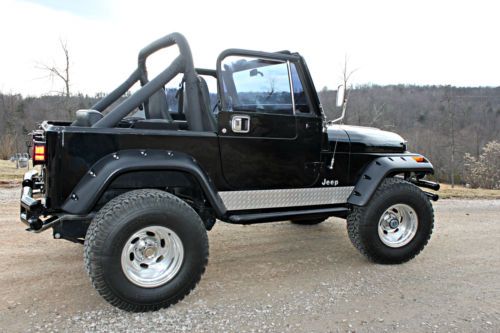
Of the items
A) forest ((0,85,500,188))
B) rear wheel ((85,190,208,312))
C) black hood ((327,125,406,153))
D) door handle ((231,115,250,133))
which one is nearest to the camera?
rear wheel ((85,190,208,312))

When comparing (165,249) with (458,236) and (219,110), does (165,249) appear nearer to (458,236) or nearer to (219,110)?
(219,110)

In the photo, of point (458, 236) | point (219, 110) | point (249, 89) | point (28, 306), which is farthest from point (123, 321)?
point (458, 236)

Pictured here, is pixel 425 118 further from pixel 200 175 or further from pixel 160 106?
pixel 200 175

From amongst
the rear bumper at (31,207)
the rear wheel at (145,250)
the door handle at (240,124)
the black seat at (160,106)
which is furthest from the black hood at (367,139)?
the rear bumper at (31,207)

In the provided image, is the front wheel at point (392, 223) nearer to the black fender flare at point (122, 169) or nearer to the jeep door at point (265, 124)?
the jeep door at point (265, 124)

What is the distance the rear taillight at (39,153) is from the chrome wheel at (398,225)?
3366 mm

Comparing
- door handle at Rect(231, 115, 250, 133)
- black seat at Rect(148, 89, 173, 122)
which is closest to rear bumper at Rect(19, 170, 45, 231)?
black seat at Rect(148, 89, 173, 122)

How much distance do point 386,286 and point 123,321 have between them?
238cm

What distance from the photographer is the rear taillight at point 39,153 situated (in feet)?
10.4

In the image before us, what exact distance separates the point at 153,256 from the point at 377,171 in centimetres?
253

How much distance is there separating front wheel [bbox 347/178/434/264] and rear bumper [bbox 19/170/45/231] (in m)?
3.04

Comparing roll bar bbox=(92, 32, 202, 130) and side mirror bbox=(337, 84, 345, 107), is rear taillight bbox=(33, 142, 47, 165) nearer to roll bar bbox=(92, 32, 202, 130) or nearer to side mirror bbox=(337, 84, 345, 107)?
roll bar bbox=(92, 32, 202, 130)

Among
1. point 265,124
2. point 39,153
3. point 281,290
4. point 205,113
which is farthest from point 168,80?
point 281,290

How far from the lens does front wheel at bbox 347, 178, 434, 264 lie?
4.40m
